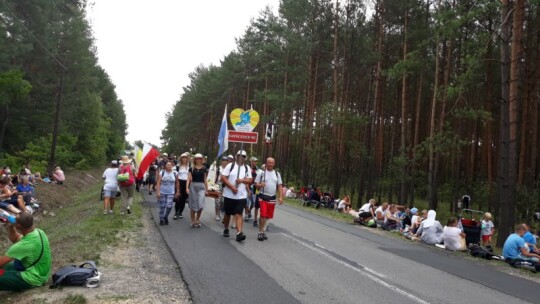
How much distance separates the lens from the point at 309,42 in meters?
30.2

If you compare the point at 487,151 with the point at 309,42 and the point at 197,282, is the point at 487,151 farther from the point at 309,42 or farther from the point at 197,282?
the point at 197,282

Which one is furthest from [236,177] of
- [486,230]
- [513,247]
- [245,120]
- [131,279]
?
[486,230]

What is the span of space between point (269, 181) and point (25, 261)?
18.2ft

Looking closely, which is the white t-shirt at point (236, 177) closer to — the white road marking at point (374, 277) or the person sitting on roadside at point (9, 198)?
the white road marking at point (374, 277)

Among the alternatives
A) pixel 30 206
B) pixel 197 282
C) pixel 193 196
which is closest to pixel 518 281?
pixel 197 282

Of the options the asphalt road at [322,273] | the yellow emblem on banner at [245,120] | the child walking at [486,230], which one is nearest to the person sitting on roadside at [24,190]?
the asphalt road at [322,273]

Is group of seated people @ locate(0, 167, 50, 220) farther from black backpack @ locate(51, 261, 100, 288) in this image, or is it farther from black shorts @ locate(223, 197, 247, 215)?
black backpack @ locate(51, 261, 100, 288)

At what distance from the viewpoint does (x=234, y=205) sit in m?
10.2

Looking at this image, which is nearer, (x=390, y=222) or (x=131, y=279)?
(x=131, y=279)

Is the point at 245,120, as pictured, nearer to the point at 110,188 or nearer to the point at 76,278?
the point at 110,188

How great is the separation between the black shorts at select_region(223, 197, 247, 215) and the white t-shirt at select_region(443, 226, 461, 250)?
6.56 m

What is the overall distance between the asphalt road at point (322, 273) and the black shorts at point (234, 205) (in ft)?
2.08

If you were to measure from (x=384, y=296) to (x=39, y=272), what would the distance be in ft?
15.5

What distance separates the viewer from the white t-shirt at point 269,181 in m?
10.4
